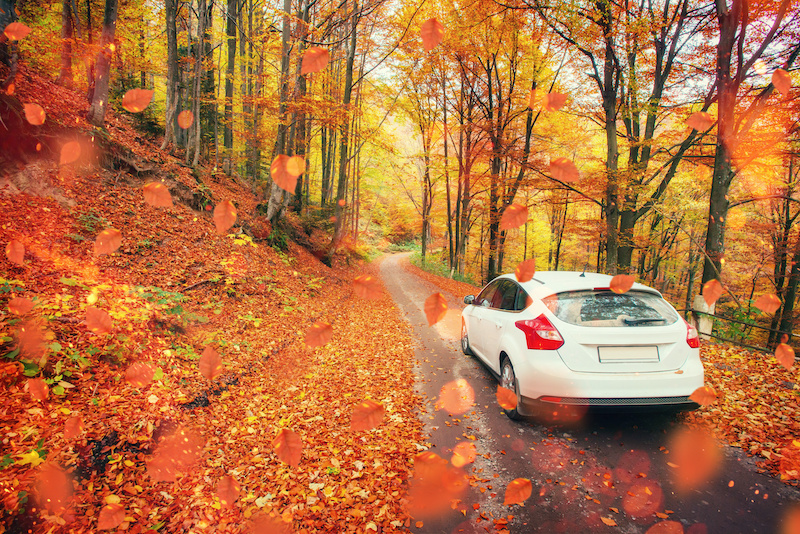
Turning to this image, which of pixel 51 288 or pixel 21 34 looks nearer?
pixel 51 288

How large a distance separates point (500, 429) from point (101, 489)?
370cm

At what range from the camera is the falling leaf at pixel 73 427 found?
2842mm

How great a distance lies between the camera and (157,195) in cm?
848

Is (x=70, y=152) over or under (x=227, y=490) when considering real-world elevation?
over

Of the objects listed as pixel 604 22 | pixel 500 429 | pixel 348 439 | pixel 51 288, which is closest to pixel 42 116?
pixel 51 288

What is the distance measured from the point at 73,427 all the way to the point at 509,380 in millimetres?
4460

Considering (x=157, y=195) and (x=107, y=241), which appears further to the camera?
(x=157, y=195)

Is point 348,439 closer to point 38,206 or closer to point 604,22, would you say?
point 38,206

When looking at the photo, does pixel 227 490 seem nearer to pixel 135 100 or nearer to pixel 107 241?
pixel 107 241

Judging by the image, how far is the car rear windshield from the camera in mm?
3494

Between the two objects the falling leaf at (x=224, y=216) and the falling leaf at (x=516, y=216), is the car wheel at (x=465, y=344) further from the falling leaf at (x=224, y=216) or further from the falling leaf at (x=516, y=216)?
the falling leaf at (x=224, y=216)

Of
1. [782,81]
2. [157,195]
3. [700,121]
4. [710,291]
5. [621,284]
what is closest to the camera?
[621,284]

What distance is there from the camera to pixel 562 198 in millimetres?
12211

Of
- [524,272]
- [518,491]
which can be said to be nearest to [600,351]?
[524,272]
